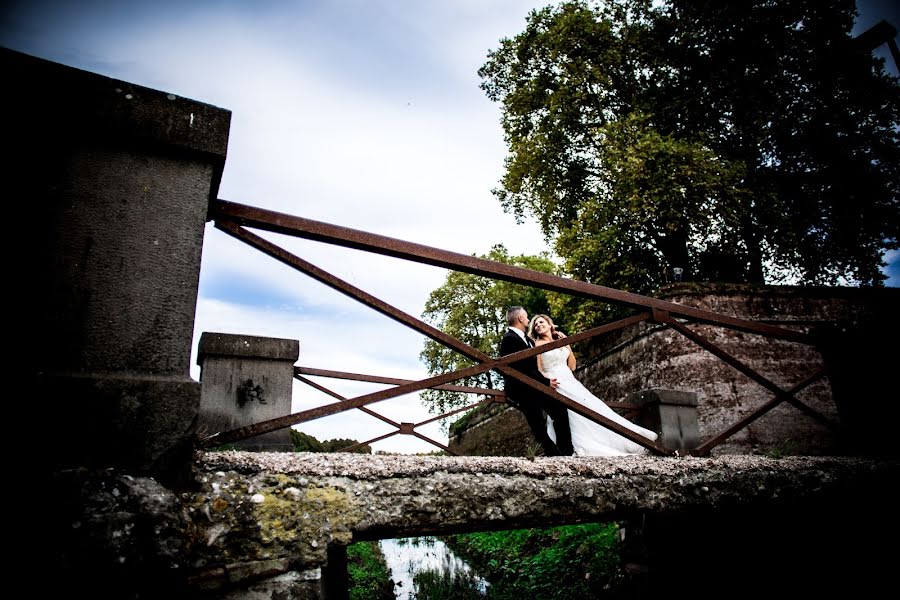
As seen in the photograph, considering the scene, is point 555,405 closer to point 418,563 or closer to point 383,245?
point 383,245

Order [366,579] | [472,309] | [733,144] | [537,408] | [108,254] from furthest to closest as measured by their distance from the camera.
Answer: [472,309]
[733,144]
[366,579]
[537,408]
[108,254]

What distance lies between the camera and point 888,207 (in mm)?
11156

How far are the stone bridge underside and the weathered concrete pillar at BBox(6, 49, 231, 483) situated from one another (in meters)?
0.14

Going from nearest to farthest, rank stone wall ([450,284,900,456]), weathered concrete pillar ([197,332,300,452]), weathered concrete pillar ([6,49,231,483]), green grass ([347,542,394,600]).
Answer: weathered concrete pillar ([6,49,231,483])
weathered concrete pillar ([197,332,300,452])
green grass ([347,542,394,600])
stone wall ([450,284,900,456])

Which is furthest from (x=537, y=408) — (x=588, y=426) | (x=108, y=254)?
(x=108, y=254)

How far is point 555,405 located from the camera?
4.22 metres

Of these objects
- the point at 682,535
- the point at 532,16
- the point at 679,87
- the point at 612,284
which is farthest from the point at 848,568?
the point at 532,16

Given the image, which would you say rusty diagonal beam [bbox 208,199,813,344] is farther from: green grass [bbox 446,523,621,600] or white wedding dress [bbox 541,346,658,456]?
green grass [bbox 446,523,621,600]

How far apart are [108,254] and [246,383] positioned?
9.28ft

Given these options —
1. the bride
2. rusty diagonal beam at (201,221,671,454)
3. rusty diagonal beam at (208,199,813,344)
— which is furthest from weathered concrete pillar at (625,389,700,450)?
rusty diagonal beam at (201,221,671,454)

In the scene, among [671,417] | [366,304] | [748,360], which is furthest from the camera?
[748,360]

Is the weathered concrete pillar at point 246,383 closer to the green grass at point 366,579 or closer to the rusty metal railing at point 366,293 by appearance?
the green grass at point 366,579

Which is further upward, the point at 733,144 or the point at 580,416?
the point at 733,144

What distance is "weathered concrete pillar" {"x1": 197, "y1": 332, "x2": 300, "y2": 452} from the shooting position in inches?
158
